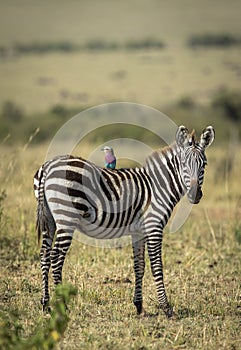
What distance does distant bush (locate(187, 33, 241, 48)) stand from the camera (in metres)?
55.2

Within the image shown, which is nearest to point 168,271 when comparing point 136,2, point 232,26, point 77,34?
point 232,26

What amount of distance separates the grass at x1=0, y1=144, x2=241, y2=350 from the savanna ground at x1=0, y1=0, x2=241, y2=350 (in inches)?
0.7

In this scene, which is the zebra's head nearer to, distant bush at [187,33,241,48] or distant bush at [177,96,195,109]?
distant bush at [177,96,195,109]

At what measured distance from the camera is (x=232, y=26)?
216 feet

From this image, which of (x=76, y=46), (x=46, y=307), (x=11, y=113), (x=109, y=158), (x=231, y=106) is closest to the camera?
(x=46, y=307)

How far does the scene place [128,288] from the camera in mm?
8703

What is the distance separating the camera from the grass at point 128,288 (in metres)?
6.77

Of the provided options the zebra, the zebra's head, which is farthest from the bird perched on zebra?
the zebra's head

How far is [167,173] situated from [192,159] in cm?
43

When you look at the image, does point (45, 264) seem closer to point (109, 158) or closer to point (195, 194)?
point (109, 158)

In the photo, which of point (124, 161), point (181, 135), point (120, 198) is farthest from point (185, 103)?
point (120, 198)

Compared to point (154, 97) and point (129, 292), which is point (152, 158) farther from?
point (154, 97)

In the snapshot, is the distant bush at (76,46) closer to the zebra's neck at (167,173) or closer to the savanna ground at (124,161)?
the savanna ground at (124,161)

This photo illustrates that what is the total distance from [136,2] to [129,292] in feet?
263
